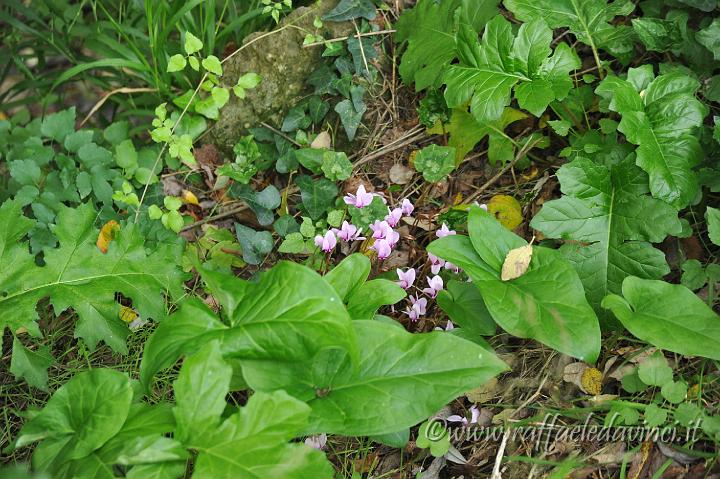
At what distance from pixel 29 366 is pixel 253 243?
3.29 feet

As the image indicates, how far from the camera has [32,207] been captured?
292 cm

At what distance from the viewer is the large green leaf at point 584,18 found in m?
2.73

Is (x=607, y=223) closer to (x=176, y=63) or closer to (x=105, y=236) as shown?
(x=176, y=63)

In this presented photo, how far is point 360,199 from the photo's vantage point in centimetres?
271

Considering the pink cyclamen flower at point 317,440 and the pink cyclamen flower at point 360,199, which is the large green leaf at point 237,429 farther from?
the pink cyclamen flower at point 360,199

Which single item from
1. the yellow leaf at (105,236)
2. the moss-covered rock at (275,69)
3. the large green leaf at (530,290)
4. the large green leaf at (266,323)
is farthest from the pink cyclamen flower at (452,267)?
the yellow leaf at (105,236)

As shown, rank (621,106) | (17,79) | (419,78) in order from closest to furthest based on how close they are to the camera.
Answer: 1. (621,106)
2. (419,78)
3. (17,79)

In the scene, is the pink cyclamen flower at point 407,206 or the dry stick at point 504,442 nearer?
the dry stick at point 504,442

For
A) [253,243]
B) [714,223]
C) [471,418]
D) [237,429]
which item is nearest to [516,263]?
[471,418]

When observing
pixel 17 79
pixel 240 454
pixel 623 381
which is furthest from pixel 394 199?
pixel 17 79

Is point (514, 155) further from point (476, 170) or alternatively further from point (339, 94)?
point (339, 94)

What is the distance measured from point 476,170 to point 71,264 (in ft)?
5.92

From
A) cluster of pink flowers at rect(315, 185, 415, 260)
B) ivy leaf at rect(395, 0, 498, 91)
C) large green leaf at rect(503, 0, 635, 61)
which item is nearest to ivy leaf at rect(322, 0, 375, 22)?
ivy leaf at rect(395, 0, 498, 91)

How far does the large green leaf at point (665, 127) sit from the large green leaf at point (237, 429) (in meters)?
1.55
